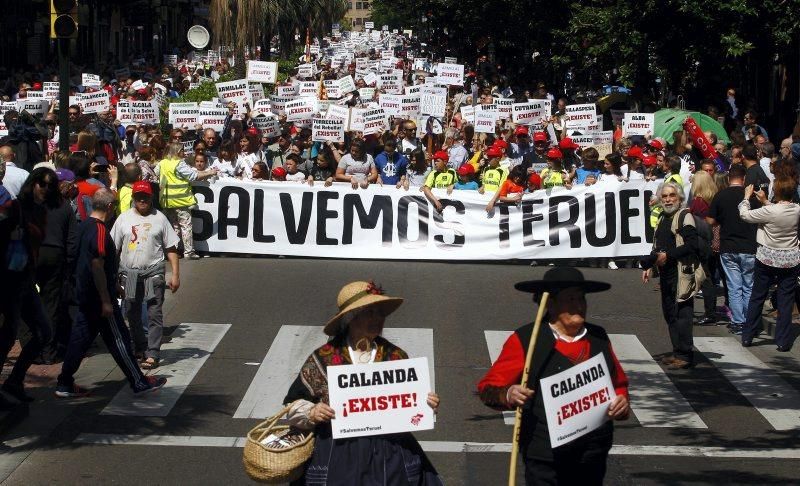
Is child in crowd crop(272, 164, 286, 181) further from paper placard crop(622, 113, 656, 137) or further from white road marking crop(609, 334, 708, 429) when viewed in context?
white road marking crop(609, 334, 708, 429)

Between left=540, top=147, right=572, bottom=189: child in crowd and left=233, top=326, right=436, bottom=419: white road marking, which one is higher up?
left=540, top=147, right=572, bottom=189: child in crowd

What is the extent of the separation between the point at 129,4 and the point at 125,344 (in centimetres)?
6270

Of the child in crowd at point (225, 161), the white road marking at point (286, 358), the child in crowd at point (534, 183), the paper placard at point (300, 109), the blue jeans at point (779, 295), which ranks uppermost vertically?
the paper placard at point (300, 109)

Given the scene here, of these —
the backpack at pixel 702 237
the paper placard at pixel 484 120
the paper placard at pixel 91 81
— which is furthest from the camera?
the paper placard at pixel 91 81

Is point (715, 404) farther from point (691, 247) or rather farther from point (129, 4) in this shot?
point (129, 4)

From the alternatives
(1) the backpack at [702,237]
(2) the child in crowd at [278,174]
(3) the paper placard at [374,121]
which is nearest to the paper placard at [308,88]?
(3) the paper placard at [374,121]

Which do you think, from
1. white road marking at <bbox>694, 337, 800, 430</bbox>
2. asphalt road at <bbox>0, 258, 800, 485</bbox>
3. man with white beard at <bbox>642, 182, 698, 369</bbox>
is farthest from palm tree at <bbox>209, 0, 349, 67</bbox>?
man with white beard at <bbox>642, 182, 698, 369</bbox>

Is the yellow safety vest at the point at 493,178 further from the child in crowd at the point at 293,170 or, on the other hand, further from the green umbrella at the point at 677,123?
the green umbrella at the point at 677,123

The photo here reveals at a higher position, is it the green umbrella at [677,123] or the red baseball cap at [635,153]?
the green umbrella at [677,123]

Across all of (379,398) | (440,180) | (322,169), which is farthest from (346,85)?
(379,398)

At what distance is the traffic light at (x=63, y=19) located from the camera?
48.0ft

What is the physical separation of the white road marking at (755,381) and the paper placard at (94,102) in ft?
49.3

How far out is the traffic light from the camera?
48.0ft

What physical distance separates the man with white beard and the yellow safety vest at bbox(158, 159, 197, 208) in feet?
24.3
